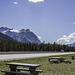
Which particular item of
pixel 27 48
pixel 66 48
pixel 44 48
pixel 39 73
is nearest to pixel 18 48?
pixel 27 48

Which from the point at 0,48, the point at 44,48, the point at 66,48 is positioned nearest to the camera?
the point at 0,48

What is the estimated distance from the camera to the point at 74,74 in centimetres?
1242

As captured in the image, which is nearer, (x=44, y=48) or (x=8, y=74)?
(x=8, y=74)

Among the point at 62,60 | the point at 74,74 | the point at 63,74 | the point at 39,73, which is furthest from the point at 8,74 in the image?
the point at 62,60

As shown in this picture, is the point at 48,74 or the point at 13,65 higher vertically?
the point at 13,65

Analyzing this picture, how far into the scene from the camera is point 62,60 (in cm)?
2308

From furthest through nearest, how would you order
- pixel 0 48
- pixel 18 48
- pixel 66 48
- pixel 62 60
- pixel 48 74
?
pixel 66 48
pixel 18 48
pixel 0 48
pixel 62 60
pixel 48 74

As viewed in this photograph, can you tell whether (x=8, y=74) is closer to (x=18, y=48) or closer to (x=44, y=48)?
(x=18, y=48)

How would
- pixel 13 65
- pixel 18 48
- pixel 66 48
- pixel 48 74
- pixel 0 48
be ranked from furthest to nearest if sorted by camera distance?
pixel 66 48 → pixel 18 48 → pixel 0 48 → pixel 48 74 → pixel 13 65

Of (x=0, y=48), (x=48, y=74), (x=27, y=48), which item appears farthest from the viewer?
(x=27, y=48)

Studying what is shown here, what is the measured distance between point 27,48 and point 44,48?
21309 millimetres

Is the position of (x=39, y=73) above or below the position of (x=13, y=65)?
below

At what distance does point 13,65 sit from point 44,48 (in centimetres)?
11822

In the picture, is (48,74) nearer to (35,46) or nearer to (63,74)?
(63,74)
